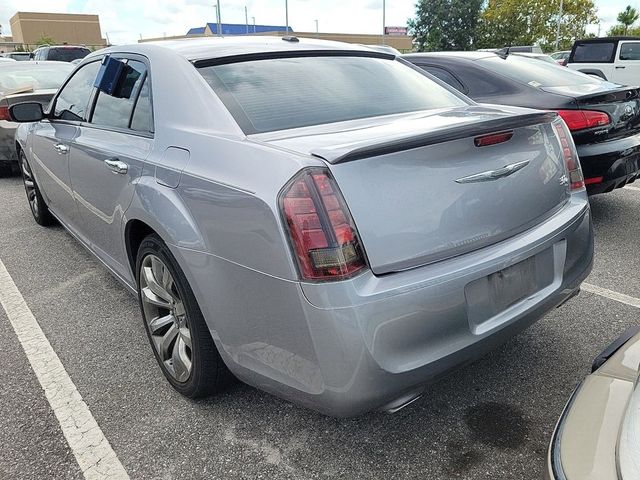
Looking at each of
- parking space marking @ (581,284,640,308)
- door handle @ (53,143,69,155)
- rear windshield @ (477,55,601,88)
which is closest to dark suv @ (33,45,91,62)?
door handle @ (53,143,69,155)

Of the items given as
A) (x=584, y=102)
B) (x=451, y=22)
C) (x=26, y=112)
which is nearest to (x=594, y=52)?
(x=584, y=102)

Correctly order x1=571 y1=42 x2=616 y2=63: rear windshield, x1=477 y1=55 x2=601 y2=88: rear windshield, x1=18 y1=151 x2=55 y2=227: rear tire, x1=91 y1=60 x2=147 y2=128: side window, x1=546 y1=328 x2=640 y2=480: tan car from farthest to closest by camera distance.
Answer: x1=571 y1=42 x2=616 y2=63: rear windshield → x1=18 y1=151 x2=55 y2=227: rear tire → x1=477 y1=55 x2=601 y2=88: rear windshield → x1=91 y1=60 x2=147 y2=128: side window → x1=546 y1=328 x2=640 y2=480: tan car

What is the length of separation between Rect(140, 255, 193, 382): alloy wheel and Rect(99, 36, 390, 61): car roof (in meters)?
1.01

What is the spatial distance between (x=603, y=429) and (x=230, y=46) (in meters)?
2.34

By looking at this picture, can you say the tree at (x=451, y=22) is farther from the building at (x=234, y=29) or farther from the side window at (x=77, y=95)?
the side window at (x=77, y=95)

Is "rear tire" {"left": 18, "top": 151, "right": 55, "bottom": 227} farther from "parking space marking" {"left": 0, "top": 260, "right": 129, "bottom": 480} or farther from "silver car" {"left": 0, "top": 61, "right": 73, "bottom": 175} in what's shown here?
"silver car" {"left": 0, "top": 61, "right": 73, "bottom": 175}

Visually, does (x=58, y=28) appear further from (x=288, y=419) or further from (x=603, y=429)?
(x=603, y=429)

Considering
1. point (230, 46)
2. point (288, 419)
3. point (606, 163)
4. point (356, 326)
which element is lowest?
point (288, 419)

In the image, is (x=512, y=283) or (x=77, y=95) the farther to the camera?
(x=77, y=95)

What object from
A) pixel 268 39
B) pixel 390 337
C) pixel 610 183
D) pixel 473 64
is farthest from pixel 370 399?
→ pixel 473 64

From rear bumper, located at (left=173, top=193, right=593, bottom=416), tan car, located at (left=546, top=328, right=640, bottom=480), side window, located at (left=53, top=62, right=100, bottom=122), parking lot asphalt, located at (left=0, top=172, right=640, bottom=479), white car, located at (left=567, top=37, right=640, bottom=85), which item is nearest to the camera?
tan car, located at (left=546, top=328, right=640, bottom=480)

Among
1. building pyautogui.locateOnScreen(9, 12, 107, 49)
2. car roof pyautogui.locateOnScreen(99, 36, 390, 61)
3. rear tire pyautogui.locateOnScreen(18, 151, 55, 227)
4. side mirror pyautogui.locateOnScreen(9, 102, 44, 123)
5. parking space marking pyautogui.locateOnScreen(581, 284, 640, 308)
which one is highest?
building pyautogui.locateOnScreen(9, 12, 107, 49)

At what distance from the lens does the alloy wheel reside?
8.02 feet

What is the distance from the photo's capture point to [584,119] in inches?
170
